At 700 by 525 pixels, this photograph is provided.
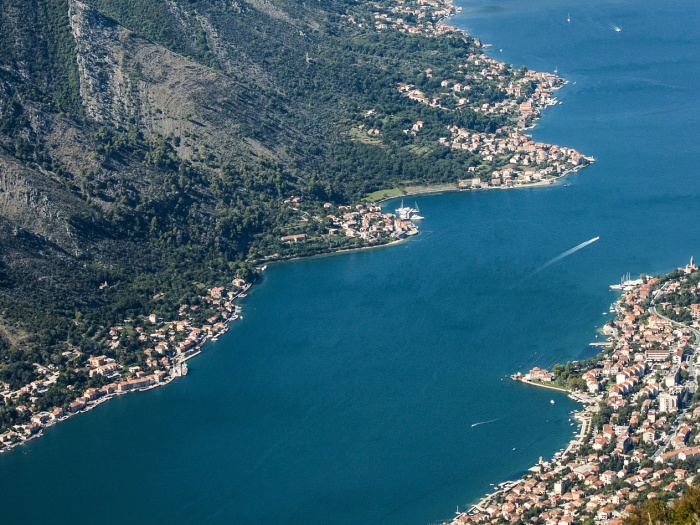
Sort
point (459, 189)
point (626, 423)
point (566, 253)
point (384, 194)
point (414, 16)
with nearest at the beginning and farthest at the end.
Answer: point (626, 423), point (566, 253), point (384, 194), point (459, 189), point (414, 16)

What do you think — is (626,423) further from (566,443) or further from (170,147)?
(170,147)

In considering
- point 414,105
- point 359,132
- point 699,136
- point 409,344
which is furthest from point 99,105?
point 699,136

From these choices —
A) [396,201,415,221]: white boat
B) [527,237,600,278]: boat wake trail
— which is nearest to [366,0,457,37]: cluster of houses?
[396,201,415,221]: white boat

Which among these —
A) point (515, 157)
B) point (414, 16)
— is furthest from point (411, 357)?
point (414, 16)

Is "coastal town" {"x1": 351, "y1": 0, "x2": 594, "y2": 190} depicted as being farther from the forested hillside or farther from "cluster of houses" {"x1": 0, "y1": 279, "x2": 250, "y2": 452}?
"cluster of houses" {"x1": 0, "y1": 279, "x2": 250, "y2": 452}

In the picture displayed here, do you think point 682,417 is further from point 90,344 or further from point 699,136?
point 699,136

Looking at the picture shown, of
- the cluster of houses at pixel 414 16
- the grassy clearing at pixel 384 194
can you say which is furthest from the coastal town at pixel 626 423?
the cluster of houses at pixel 414 16
